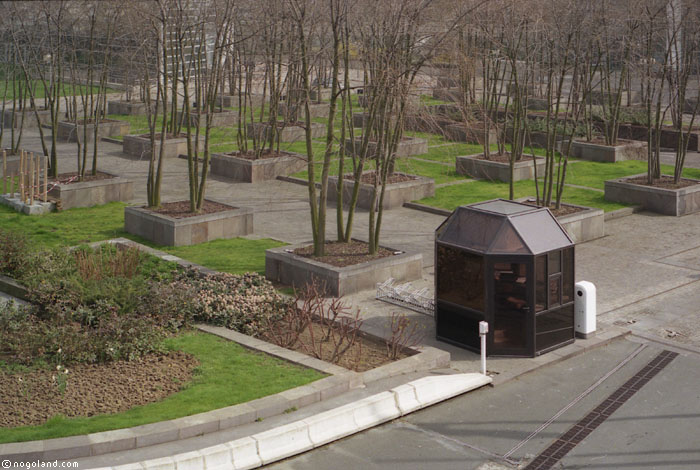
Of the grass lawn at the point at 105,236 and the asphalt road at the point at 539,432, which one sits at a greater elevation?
the grass lawn at the point at 105,236

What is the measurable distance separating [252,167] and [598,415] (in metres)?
17.1

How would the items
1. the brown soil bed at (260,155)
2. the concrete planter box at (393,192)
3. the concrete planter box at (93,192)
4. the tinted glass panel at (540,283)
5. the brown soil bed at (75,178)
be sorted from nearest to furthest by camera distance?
the tinted glass panel at (540,283) < the concrete planter box at (93,192) < the concrete planter box at (393,192) < the brown soil bed at (75,178) < the brown soil bed at (260,155)

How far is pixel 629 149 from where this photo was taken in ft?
98.8

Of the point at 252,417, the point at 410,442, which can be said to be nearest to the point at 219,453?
the point at 252,417

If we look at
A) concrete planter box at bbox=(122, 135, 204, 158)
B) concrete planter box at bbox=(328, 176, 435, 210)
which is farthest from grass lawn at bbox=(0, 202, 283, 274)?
concrete planter box at bbox=(122, 135, 204, 158)

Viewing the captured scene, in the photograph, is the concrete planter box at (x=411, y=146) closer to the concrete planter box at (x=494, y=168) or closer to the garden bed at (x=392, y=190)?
the concrete planter box at (x=494, y=168)

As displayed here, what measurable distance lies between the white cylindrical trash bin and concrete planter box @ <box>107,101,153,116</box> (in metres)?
29.5

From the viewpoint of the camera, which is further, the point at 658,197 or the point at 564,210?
the point at 658,197

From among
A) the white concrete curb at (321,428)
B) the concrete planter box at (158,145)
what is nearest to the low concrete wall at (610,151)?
the concrete planter box at (158,145)

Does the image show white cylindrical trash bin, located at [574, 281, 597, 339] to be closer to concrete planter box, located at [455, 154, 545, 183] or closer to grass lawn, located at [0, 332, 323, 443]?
grass lawn, located at [0, 332, 323, 443]

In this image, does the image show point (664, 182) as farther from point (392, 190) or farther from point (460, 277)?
point (460, 277)

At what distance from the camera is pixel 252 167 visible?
86.9ft

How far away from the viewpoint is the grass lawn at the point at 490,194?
23250 millimetres

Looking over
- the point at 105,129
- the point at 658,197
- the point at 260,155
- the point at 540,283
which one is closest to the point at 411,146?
the point at 260,155
